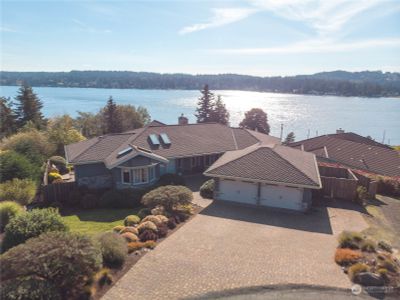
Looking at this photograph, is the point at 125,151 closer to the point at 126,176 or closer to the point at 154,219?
the point at 126,176

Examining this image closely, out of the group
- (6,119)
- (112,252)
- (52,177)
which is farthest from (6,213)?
(6,119)

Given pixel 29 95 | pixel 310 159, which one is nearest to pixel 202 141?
pixel 310 159

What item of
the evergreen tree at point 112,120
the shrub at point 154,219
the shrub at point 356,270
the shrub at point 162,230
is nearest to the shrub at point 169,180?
the shrub at point 154,219

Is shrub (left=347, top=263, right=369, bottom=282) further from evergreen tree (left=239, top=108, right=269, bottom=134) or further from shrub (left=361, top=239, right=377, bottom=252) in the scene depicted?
evergreen tree (left=239, top=108, right=269, bottom=134)

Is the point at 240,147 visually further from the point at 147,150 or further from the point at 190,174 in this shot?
the point at 147,150

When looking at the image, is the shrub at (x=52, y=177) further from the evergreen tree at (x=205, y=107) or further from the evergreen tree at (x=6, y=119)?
the evergreen tree at (x=205, y=107)

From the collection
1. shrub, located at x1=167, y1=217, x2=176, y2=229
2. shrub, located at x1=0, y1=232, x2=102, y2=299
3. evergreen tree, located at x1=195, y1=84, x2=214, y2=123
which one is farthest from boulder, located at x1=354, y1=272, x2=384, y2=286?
evergreen tree, located at x1=195, y1=84, x2=214, y2=123
